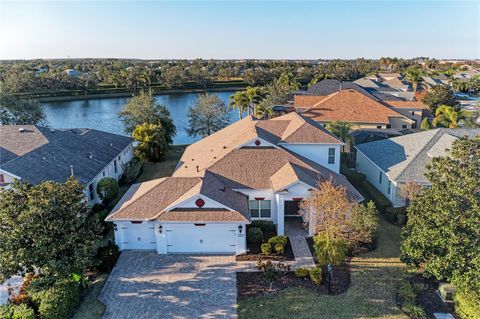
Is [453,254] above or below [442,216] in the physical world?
below

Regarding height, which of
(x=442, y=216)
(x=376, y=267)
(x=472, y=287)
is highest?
(x=442, y=216)

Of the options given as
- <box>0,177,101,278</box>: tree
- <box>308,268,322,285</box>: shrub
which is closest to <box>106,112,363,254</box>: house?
<box>0,177,101,278</box>: tree

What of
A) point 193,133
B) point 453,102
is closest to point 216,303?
point 193,133

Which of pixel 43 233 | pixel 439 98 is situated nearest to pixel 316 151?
pixel 43 233

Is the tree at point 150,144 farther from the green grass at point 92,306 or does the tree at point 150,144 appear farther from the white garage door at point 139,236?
the green grass at point 92,306

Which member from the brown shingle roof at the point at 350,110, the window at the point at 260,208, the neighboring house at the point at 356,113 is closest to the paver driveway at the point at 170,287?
the window at the point at 260,208

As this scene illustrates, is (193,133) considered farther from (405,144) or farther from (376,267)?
(376,267)

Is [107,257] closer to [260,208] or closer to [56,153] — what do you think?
[260,208]

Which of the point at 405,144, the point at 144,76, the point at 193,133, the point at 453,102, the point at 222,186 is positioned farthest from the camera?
the point at 144,76
